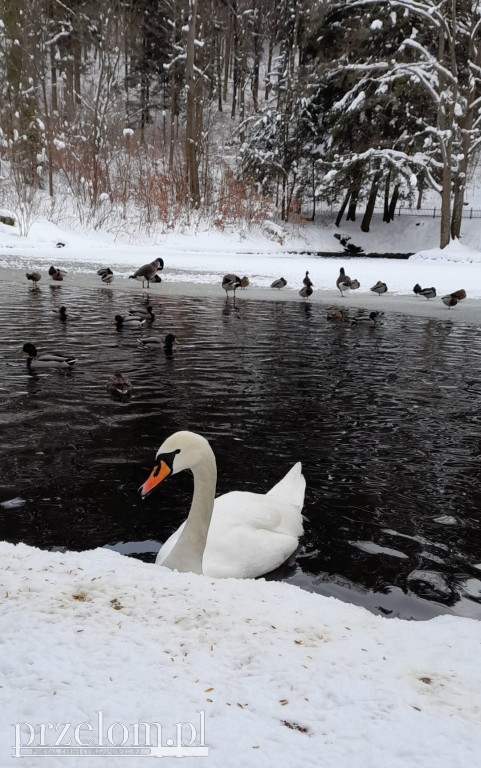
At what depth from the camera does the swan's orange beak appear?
3.56 metres

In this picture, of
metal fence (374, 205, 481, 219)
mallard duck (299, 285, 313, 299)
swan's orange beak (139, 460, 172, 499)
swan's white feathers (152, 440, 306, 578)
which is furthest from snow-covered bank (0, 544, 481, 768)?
metal fence (374, 205, 481, 219)

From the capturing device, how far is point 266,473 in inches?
227

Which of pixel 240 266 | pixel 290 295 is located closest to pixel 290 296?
pixel 290 295

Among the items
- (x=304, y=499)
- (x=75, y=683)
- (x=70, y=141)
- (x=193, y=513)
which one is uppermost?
(x=70, y=141)

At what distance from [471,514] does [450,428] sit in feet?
7.28

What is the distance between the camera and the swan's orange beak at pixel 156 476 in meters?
3.56

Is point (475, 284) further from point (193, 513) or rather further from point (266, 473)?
point (193, 513)

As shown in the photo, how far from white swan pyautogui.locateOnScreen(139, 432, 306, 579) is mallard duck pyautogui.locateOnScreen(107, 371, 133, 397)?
345 cm

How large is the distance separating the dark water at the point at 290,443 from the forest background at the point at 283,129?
1971cm

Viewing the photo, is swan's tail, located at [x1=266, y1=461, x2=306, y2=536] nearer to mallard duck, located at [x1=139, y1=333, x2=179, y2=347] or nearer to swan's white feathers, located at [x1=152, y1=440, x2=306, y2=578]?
swan's white feathers, located at [x1=152, y1=440, x2=306, y2=578]

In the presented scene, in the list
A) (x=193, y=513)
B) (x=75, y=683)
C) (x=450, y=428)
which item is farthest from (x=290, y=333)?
(x=75, y=683)

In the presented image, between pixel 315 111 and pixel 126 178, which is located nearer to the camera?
pixel 126 178

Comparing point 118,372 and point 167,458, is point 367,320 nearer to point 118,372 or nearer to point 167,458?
point 118,372

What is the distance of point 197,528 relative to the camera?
3.77 m
